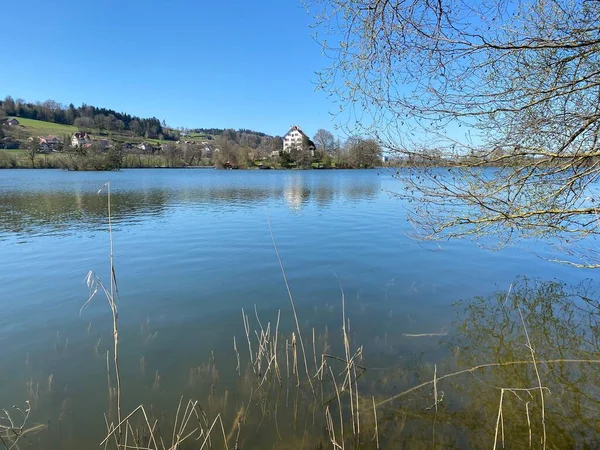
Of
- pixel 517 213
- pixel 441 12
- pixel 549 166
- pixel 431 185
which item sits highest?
pixel 441 12

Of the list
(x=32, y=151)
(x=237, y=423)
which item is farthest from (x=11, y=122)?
(x=237, y=423)

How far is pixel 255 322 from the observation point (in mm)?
7902

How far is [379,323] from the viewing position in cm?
782

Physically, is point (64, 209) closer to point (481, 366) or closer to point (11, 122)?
point (481, 366)

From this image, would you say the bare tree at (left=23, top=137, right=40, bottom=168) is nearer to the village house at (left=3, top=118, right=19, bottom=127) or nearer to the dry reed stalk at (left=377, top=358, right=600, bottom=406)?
the village house at (left=3, top=118, right=19, bottom=127)

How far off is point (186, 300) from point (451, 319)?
6696mm

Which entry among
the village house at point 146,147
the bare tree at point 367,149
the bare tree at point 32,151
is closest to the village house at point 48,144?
the bare tree at point 32,151

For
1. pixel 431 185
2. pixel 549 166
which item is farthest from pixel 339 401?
pixel 549 166

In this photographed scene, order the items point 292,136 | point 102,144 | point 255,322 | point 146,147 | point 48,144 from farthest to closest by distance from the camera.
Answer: point 292,136, point 146,147, point 102,144, point 48,144, point 255,322

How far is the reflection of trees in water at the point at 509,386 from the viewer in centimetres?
458

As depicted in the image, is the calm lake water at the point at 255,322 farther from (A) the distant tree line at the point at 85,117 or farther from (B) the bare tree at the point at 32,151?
(A) the distant tree line at the point at 85,117

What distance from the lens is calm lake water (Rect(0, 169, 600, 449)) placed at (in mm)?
4871

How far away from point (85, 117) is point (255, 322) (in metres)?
198

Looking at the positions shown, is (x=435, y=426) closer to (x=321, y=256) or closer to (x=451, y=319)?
(x=451, y=319)
